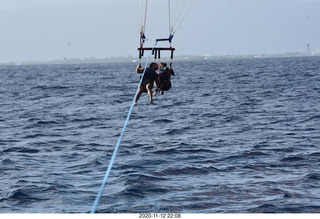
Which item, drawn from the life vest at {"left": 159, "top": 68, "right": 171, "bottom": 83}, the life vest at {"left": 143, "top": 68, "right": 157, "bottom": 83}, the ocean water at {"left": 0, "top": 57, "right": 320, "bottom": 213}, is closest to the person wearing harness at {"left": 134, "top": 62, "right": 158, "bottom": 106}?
the life vest at {"left": 143, "top": 68, "right": 157, "bottom": 83}

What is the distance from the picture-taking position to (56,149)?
25.3 meters

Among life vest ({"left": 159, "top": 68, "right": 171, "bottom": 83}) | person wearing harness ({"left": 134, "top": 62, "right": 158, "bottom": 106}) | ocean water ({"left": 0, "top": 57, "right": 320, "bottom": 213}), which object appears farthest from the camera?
person wearing harness ({"left": 134, "top": 62, "right": 158, "bottom": 106})

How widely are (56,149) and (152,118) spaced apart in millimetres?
13319

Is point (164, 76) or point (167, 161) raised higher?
point (164, 76)

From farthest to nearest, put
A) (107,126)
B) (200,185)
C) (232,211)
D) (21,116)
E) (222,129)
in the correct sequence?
(21,116) → (107,126) → (222,129) → (200,185) → (232,211)

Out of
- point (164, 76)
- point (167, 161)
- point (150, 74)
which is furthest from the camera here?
point (167, 161)

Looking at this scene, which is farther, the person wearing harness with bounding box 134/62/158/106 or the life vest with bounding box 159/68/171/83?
the person wearing harness with bounding box 134/62/158/106

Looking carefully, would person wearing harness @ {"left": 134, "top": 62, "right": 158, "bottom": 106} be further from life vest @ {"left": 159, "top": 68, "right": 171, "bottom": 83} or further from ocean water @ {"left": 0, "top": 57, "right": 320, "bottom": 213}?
ocean water @ {"left": 0, "top": 57, "right": 320, "bottom": 213}

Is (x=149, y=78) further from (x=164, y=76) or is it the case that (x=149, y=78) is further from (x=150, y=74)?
(x=164, y=76)

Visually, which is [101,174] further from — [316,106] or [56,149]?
[316,106]

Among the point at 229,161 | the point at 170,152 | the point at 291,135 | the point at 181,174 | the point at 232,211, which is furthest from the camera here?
the point at 291,135

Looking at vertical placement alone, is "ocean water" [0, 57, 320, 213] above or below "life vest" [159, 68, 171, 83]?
below

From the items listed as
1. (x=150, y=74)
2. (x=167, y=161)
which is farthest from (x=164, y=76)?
(x=167, y=161)

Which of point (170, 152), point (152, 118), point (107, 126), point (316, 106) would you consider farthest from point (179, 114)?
point (170, 152)
